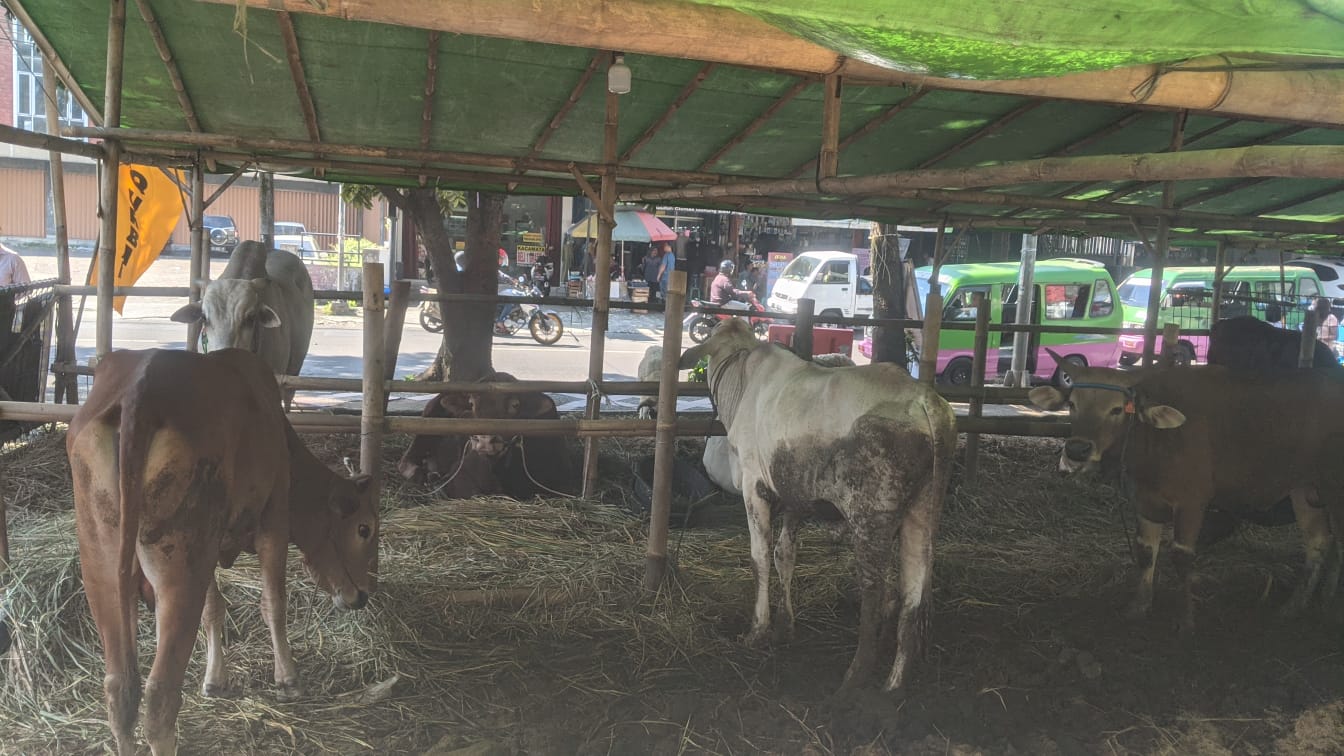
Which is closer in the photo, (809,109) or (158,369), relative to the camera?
(158,369)

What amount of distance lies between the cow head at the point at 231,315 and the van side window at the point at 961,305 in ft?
36.1

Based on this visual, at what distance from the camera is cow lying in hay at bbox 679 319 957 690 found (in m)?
3.96

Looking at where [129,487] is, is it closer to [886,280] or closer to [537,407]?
[537,407]

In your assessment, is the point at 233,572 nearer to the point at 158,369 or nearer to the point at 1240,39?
the point at 158,369

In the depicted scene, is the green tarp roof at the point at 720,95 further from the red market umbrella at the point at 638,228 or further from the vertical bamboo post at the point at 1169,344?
the red market umbrella at the point at 638,228

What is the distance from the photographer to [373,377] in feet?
15.0

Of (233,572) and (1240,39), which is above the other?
(1240,39)

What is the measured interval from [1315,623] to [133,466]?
5752 millimetres

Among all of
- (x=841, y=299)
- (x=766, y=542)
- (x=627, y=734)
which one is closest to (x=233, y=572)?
(x=627, y=734)

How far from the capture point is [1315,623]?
5102 mm

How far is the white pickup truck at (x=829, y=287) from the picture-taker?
754 inches

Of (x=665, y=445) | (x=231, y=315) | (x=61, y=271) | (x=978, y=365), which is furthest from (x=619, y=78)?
(x=61, y=271)

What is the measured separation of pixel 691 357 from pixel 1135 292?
15.7m

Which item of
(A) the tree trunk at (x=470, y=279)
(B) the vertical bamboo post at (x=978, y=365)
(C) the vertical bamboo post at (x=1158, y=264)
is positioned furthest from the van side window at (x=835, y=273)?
(C) the vertical bamboo post at (x=1158, y=264)
